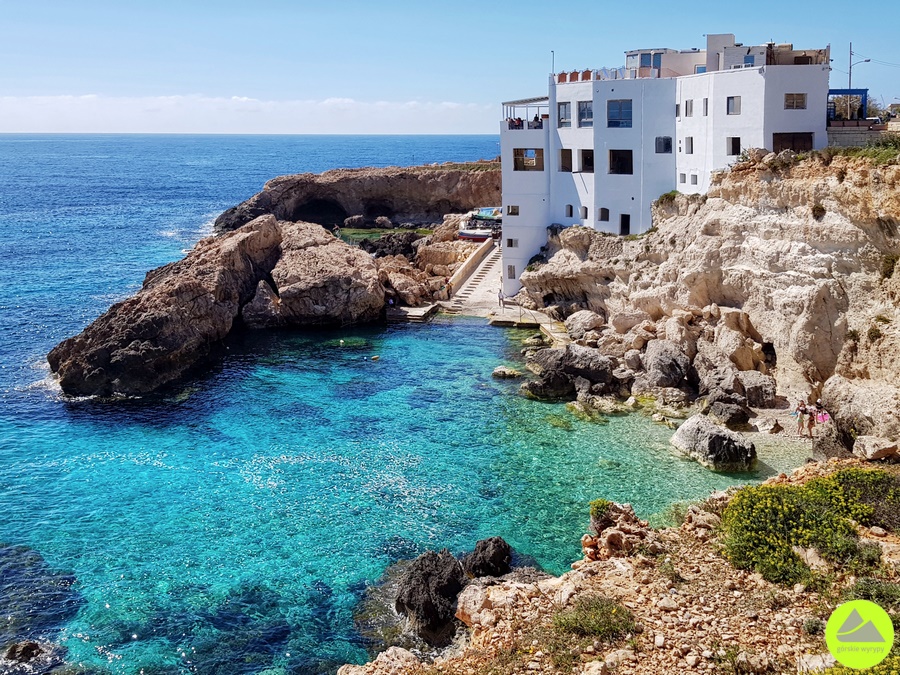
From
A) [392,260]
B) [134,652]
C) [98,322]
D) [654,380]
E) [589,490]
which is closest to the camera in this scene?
[134,652]

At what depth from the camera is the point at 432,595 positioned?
74.9ft

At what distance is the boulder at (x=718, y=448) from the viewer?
104 feet

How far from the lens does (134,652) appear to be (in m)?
22.2

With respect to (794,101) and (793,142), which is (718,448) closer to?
(793,142)

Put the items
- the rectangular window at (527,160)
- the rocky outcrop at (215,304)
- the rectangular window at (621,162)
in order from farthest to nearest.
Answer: the rectangular window at (527,160) < the rectangular window at (621,162) < the rocky outcrop at (215,304)

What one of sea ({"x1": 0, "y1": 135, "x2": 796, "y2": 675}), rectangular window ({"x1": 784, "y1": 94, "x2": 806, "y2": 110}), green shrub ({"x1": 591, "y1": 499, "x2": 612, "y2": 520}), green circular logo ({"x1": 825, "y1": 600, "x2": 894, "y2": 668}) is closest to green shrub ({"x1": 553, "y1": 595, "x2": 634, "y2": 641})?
green circular logo ({"x1": 825, "y1": 600, "x2": 894, "y2": 668})

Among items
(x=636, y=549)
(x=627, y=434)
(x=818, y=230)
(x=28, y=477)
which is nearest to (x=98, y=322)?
(x=28, y=477)

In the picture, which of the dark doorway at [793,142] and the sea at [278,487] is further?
the dark doorway at [793,142]

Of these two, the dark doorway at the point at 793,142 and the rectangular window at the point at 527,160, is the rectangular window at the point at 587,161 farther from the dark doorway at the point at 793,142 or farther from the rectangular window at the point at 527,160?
the dark doorway at the point at 793,142

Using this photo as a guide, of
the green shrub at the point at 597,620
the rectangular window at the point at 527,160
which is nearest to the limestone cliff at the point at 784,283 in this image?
the rectangular window at the point at 527,160

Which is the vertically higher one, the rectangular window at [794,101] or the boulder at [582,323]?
the rectangular window at [794,101]

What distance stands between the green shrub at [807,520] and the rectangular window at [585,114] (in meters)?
33.2

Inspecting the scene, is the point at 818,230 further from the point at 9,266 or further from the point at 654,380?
the point at 9,266

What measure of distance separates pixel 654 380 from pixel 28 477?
2899cm
